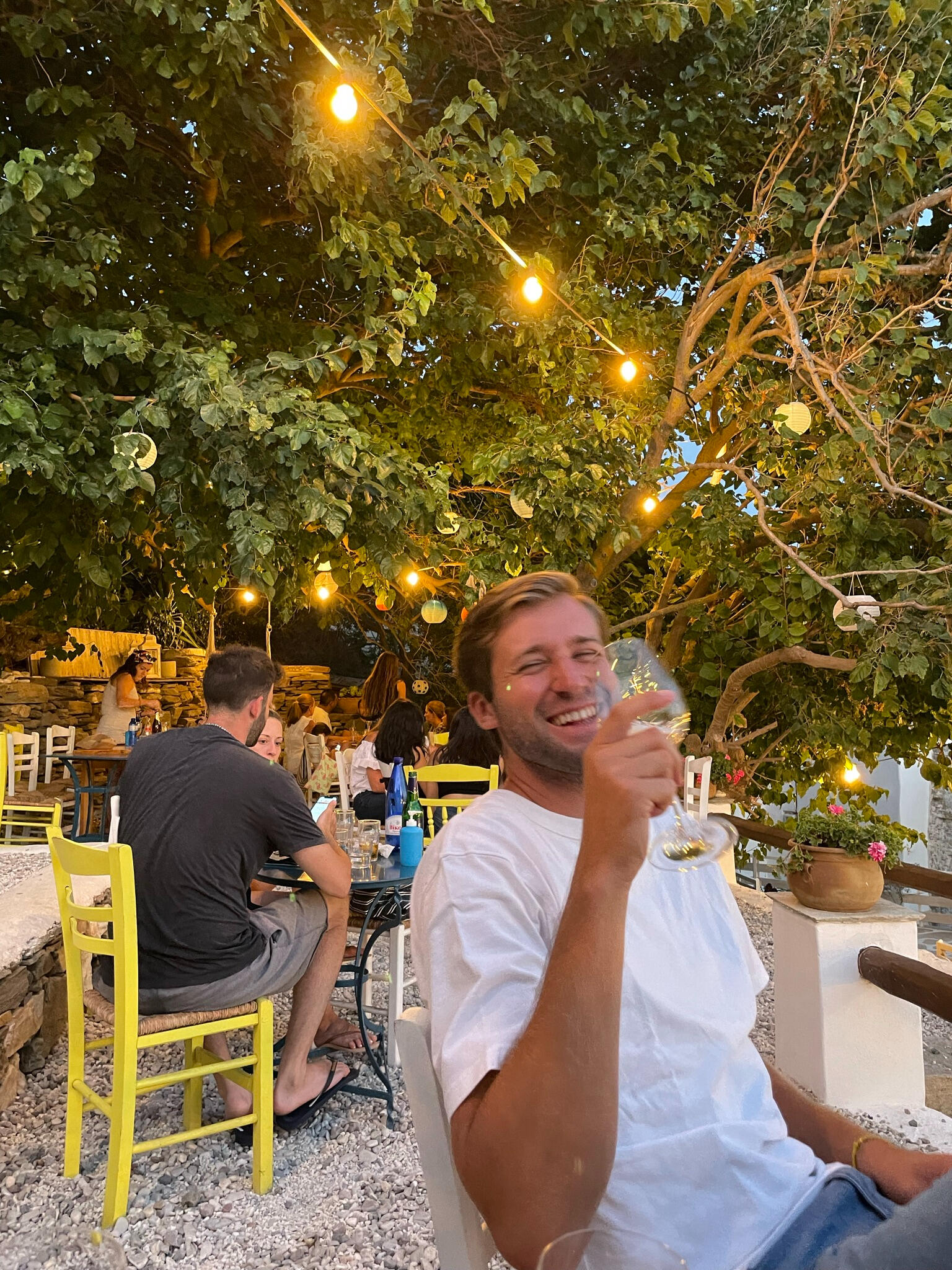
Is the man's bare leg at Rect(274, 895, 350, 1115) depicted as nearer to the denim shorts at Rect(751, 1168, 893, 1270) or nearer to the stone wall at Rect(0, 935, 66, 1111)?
the stone wall at Rect(0, 935, 66, 1111)

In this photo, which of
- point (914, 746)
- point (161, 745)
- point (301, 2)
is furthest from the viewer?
point (914, 746)

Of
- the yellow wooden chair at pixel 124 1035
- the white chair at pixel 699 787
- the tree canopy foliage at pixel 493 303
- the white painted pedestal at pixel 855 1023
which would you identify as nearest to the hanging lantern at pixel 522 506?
the tree canopy foliage at pixel 493 303

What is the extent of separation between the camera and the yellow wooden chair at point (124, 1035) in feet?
7.56

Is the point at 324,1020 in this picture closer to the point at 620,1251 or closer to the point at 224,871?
the point at 224,871

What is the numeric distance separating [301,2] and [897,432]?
439 centimetres

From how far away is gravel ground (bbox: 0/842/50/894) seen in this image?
504 centimetres

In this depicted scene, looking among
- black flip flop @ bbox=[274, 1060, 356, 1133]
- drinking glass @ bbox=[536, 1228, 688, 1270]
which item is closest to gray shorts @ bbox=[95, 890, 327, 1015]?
black flip flop @ bbox=[274, 1060, 356, 1133]

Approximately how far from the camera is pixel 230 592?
1385 cm

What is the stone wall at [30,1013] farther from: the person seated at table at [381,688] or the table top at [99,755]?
the table top at [99,755]

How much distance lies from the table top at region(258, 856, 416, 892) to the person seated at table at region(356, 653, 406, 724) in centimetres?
265

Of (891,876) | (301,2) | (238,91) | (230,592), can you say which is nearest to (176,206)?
(238,91)

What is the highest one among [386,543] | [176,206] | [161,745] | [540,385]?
[176,206]

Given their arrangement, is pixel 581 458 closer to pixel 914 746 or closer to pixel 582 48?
pixel 582 48

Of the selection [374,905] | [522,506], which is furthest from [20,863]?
[522,506]
